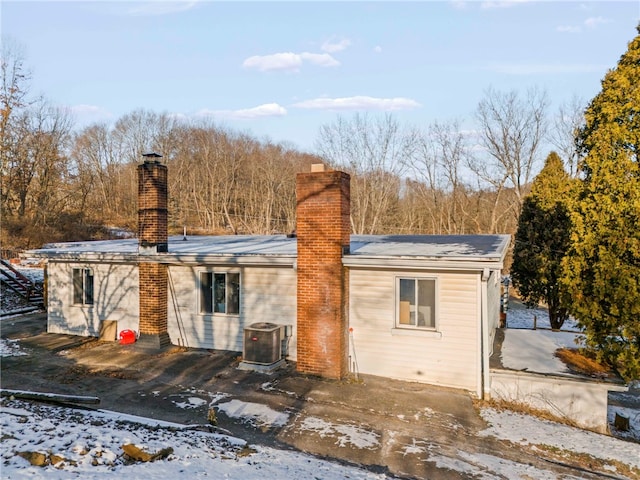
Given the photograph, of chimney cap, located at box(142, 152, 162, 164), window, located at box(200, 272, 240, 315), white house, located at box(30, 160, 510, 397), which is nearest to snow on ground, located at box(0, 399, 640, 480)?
white house, located at box(30, 160, 510, 397)

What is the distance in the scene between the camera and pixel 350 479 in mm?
5465

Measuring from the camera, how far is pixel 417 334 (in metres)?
9.59

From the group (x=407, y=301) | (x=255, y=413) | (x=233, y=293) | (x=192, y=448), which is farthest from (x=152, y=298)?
(x=407, y=301)

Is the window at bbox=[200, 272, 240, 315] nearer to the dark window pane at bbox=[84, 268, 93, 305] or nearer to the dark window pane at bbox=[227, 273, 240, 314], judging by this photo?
the dark window pane at bbox=[227, 273, 240, 314]

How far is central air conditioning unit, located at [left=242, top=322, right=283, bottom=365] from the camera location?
10.2 metres

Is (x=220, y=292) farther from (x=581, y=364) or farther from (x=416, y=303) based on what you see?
(x=581, y=364)

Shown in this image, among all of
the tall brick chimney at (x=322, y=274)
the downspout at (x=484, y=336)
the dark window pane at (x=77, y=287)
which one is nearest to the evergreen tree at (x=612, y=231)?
the downspout at (x=484, y=336)

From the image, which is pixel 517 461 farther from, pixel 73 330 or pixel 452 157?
pixel 452 157

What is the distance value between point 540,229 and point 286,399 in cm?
1523

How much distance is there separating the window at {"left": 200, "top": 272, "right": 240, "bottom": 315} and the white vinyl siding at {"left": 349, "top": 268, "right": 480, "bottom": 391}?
11.1ft

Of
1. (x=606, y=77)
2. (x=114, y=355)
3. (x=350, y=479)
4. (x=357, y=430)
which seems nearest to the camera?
(x=350, y=479)

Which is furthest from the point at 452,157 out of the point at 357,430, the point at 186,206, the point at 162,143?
the point at 357,430

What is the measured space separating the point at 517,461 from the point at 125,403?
7.01 m

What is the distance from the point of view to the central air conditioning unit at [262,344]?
1025 centimetres
